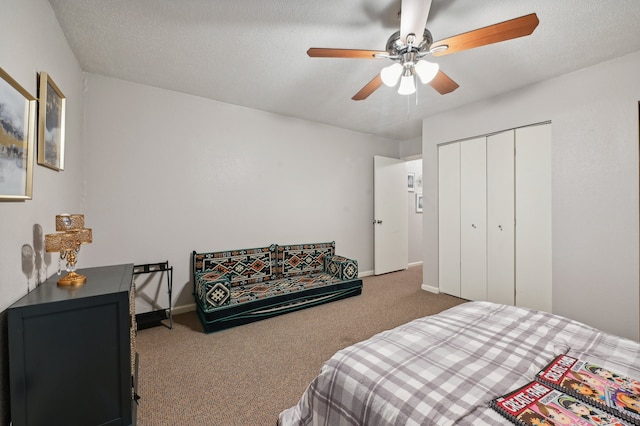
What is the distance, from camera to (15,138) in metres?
1.26

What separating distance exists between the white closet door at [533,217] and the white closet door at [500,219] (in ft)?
0.24

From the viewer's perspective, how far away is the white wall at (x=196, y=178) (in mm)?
2807

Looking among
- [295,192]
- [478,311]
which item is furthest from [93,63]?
[478,311]

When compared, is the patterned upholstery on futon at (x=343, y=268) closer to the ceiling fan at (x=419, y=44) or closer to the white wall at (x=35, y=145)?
the ceiling fan at (x=419, y=44)

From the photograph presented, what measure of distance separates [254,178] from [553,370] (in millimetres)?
3438

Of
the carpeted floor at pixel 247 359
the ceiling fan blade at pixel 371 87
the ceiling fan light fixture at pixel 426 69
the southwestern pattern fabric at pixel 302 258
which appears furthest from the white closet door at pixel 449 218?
the ceiling fan light fixture at pixel 426 69

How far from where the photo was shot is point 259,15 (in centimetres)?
188

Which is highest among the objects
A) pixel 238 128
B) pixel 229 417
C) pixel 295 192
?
pixel 238 128

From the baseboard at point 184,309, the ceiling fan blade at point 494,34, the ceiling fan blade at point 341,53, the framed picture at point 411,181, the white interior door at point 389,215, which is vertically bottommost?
the baseboard at point 184,309

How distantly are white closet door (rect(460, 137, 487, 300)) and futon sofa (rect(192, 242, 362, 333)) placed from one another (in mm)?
1499

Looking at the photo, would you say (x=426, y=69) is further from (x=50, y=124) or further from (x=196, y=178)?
(x=196, y=178)

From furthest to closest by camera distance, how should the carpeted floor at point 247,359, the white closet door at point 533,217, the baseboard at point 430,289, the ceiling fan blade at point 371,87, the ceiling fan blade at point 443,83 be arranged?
the baseboard at point 430,289 → the white closet door at point 533,217 → the ceiling fan blade at point 371,87 → the ceiling fan blade at point 443,83 → the carpeted floor at point 247,359

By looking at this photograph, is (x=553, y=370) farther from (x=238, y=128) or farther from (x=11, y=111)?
(x=238, y=128)

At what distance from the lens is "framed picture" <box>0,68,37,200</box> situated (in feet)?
3.80
